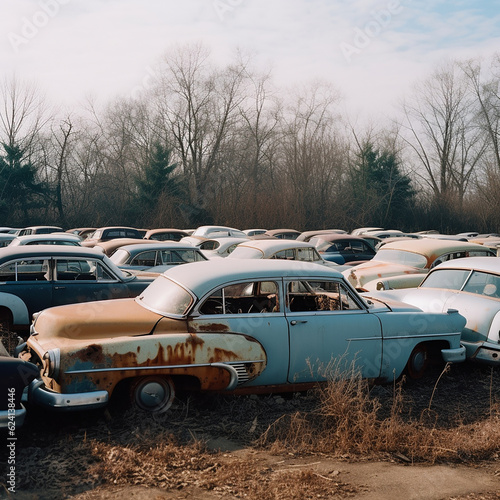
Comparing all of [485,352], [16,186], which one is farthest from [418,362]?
[16,186]

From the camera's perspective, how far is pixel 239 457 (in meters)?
4.79

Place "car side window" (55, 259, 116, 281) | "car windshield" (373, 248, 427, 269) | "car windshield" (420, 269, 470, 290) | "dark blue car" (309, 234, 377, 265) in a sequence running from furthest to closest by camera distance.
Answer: "dark blue car" (309, 234, 377, 265)
"car windshield" (373, 248, 427, 269)
"car side window" (55, 259, 116, 281)
"car windshield" (420, 269, 470, 290)

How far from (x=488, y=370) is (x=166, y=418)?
14.7 feet

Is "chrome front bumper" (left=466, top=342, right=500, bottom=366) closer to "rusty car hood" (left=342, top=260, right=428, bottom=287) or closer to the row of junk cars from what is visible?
the row of junk cars

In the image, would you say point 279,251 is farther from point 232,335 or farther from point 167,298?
point 232,335

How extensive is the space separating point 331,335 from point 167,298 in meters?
1.79

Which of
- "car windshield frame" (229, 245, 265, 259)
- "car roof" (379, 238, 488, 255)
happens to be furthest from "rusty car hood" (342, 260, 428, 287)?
"car windshield frame" (229, 245, 265, 259)

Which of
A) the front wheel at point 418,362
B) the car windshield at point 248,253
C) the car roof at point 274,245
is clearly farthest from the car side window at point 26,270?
the car roof at point 274,245

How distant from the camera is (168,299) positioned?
237 inches

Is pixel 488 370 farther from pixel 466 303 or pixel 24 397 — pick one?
pixel 24 397

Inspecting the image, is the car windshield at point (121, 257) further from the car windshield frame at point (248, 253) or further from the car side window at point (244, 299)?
the car side window at point (244, 299)

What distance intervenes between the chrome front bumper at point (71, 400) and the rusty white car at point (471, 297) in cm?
444

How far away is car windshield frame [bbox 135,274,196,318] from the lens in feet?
19.1

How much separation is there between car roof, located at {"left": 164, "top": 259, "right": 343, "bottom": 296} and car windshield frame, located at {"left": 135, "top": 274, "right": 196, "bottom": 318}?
0.23 ft
